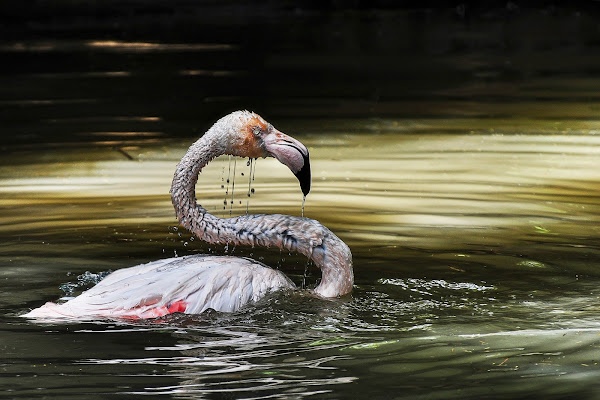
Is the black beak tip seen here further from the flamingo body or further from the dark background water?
the dark background water

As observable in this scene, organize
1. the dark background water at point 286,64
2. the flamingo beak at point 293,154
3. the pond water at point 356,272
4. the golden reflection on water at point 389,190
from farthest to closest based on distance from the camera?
the dark background water at point 286,64
the golden reflection on water at point 389,190
the flamingo beak at point 293,154
the pond water at point 356,272

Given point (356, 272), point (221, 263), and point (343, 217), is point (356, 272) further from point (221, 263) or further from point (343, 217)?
point (343, 217)

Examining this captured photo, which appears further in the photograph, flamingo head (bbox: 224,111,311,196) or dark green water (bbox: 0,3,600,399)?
flamingo head (bbox: 224,111,311,196)

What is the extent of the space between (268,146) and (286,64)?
1374 cm

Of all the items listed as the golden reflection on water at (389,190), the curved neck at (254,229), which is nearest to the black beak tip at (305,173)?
the curved neck at (254,229)

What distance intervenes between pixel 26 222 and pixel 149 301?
9.11 ft

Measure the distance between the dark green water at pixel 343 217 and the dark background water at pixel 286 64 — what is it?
84mm

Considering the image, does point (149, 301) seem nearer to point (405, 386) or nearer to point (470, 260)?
point (405, 386)

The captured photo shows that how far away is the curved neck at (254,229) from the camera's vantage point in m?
6.40

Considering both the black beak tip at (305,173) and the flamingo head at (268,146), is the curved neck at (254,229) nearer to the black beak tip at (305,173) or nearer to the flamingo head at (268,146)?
the flamingo head at (268,146)

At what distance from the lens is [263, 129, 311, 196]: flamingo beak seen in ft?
20.9

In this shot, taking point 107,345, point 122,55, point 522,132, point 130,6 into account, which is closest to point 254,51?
point 122,55

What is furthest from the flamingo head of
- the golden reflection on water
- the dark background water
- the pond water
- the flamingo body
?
the dark background water

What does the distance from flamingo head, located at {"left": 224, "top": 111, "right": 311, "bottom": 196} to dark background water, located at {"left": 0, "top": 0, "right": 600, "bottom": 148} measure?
6.53 meters
